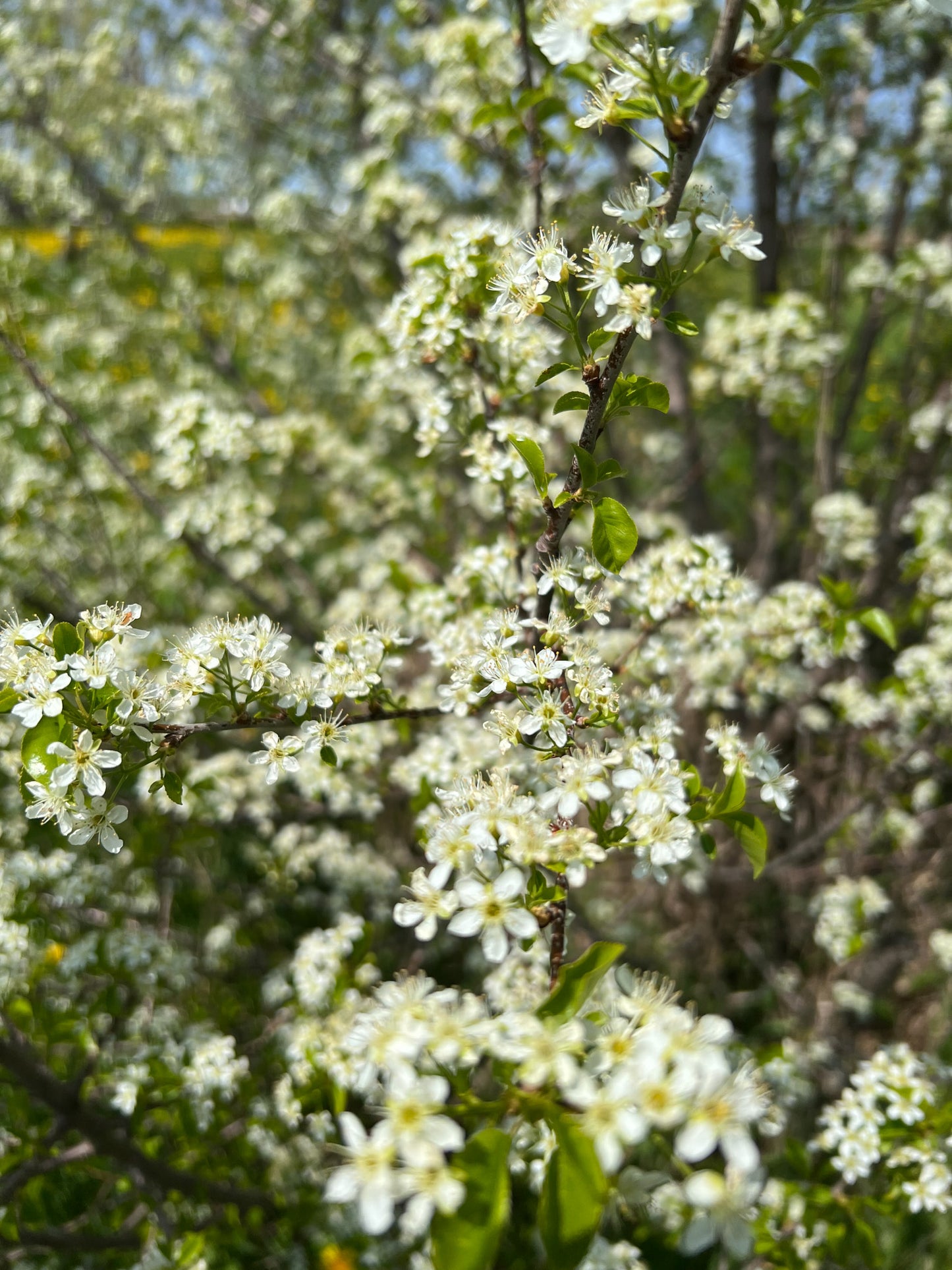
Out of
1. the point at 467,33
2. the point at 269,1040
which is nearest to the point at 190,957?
the point at 269,1040

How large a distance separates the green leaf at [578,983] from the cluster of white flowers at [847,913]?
7.91ft

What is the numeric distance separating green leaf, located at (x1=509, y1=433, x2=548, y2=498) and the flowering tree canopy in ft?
0.33

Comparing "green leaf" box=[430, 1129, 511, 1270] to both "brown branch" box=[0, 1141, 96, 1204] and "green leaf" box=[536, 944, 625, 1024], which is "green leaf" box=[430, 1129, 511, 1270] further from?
"brown branch" box=[0, 1141, 96, 1204]

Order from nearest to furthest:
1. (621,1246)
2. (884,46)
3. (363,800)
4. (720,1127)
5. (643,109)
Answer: (720,1127)
(643,109)
(621,1246)
(363,800)
(884,46)

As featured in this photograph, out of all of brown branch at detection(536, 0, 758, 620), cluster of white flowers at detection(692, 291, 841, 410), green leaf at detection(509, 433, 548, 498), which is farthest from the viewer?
cluster of white flowers at detection(692, 291, 841, 410)

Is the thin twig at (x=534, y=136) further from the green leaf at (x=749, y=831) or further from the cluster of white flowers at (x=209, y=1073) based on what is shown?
the cluster of white flowers at (x=209, y=1073)

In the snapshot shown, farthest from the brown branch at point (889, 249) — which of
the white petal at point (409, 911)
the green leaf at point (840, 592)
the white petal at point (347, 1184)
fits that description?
the white petal at point (347, 1184)

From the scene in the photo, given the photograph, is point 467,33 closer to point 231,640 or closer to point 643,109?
point 643,109

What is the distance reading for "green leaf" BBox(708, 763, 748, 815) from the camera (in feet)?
4.89

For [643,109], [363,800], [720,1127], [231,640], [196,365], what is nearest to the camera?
[720,1127]

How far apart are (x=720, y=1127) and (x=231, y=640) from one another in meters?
1.15

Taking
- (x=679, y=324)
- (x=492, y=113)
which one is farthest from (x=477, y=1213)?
(x=492, y=113)

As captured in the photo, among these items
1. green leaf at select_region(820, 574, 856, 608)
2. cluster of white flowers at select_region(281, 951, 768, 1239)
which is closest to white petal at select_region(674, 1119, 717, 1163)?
cluster of white flowers at select_region(281, 951, 768, 1239)

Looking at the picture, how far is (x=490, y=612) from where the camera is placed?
2.16 meters
